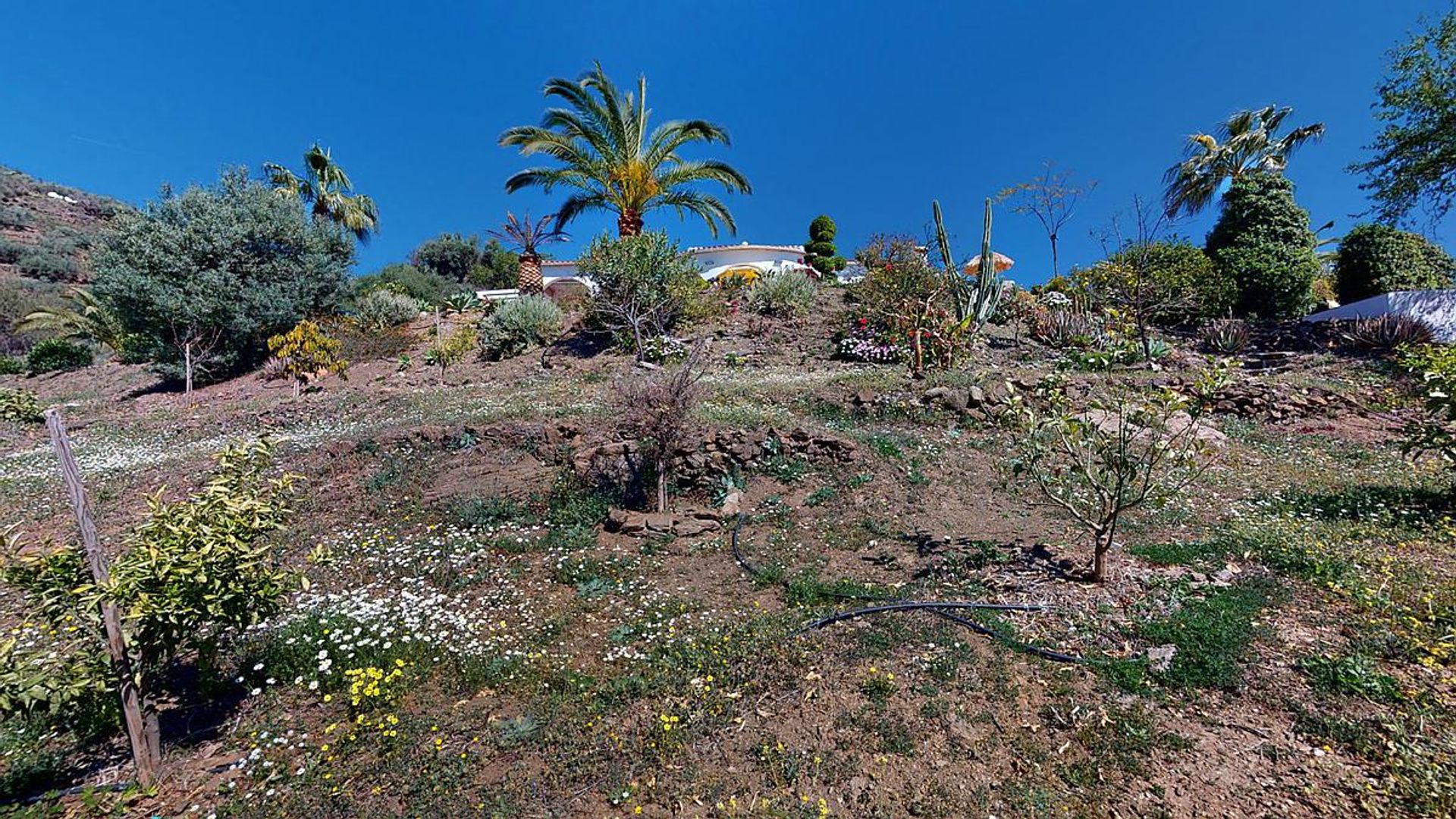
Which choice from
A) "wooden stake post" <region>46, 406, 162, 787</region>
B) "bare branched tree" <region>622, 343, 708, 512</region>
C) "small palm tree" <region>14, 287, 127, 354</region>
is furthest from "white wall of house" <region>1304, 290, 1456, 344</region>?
"small palm tree" <region>14, 287, 127, 354</region>

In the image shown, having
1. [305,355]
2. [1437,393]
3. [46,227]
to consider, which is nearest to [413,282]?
[305,355]

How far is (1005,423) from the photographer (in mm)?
8680

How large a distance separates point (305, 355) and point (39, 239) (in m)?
43.5

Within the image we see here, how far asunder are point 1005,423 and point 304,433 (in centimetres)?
1169

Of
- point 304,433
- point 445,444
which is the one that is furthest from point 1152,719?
point 304,433

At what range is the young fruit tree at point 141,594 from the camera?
262 centimetres

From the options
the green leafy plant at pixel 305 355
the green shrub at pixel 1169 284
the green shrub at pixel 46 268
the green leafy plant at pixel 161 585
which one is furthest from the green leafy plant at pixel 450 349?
the green shrub at pixel 46 268

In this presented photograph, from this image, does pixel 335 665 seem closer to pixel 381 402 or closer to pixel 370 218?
pixel 381 402

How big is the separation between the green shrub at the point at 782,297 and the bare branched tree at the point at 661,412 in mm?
10645

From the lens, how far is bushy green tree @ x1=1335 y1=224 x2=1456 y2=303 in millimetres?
15234

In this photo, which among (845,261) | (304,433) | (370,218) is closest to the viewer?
(304,433)

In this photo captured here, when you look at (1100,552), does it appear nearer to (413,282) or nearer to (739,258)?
(739,258)

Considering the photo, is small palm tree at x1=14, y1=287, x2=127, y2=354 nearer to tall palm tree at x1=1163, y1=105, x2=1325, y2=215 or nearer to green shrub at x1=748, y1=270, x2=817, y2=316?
green shrub at x1=748, y1=270, x2=817, y2=316

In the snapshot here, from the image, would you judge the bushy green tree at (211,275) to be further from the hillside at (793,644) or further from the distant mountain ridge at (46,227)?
the distant mountain ridge at (46,227)
